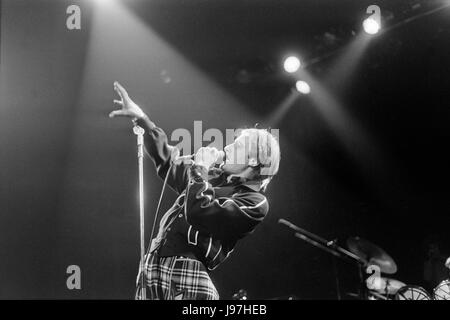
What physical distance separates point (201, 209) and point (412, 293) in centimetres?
124

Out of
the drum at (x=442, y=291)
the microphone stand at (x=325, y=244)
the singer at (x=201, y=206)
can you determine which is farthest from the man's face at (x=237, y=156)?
the drum at (x=442, y=291)

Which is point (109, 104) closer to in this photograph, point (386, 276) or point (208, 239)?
point (208, 239)

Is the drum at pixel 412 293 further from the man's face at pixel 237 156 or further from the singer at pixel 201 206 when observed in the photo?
the man's face at pixel 237 156

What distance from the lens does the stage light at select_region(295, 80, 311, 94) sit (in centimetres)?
311

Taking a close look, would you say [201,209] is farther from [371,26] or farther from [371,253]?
[371,26]

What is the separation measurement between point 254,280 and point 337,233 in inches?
19.8

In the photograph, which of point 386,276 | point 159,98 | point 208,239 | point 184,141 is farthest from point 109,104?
point 386,276

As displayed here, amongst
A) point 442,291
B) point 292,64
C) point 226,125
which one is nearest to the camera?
point 442,291

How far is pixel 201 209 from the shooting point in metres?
2.56

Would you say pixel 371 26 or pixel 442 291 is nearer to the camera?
pixel 442 291

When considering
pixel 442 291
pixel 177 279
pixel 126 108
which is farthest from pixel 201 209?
pixel 442 291

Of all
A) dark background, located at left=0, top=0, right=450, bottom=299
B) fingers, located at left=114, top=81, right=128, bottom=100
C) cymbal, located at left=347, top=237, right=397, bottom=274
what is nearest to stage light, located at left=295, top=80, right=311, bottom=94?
dark background, located at left=0, top=0, right=450, bottom=299

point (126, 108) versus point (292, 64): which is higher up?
point (292, 64)

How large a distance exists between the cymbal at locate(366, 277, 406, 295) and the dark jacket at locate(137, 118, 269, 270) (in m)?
0.74
